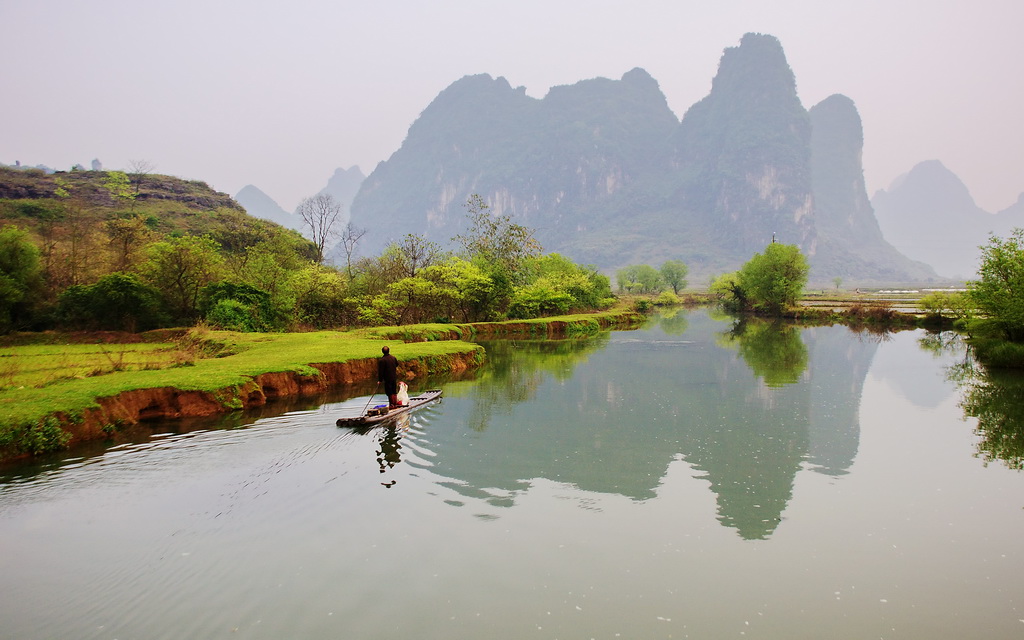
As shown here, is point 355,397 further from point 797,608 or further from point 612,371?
point 797,608

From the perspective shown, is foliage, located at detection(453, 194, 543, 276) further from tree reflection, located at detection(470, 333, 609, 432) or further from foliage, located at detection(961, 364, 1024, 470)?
foliage, located at detection(961, 364, 1024, 470)

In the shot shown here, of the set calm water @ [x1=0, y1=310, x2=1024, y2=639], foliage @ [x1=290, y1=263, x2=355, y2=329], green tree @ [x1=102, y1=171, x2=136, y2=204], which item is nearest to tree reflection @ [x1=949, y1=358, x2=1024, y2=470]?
calm water @ [x1=0, y1=310, x2=1024, y2=639]

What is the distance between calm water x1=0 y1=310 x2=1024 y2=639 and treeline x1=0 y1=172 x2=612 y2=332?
1936 cm

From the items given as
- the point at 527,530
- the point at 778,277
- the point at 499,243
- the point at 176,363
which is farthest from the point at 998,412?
the point at 778,277

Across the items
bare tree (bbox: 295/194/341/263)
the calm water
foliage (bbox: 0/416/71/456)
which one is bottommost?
the calm water

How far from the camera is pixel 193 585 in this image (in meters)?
7.59

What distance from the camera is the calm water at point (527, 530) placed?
6992 mm

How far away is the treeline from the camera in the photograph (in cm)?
2864

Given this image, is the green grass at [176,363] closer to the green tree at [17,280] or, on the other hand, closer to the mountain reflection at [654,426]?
the green tree at [17,280]

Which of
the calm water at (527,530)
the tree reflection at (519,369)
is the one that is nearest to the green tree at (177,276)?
the tree reflection at (519,369)

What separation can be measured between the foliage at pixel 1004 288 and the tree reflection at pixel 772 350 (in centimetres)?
926

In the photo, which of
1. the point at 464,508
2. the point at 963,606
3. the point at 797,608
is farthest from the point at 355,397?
the point at 963,606

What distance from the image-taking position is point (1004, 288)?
28.2m

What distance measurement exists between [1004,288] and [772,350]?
41.9 feet
